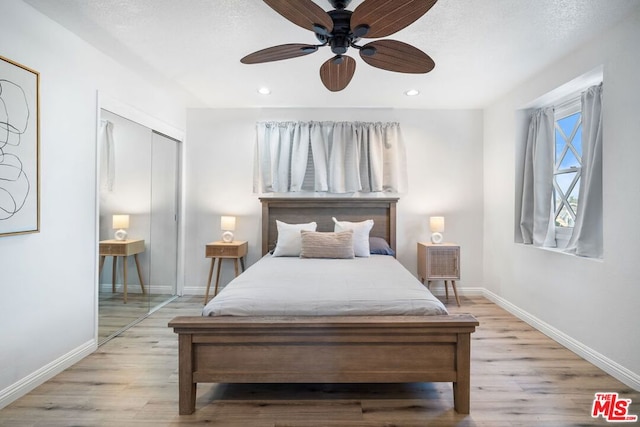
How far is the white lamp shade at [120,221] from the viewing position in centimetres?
307

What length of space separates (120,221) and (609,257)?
3.96 meters

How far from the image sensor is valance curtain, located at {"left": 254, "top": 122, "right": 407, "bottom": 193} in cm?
443

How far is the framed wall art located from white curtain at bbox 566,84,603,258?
13.0 ft

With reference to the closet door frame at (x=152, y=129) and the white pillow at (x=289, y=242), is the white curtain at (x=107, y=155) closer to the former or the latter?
the closet door frame at (x=152, y=129)

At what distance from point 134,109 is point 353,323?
115 inches

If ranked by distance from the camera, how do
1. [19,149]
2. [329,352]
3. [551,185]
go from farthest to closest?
1. [551,185]
2. [19,149]
3. [329,352]

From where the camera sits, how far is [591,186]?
2695mm

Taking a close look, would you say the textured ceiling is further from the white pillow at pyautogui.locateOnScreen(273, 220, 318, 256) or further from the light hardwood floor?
the light hardwood floor

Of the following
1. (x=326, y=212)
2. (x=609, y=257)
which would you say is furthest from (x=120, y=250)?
(x=609, y=257)

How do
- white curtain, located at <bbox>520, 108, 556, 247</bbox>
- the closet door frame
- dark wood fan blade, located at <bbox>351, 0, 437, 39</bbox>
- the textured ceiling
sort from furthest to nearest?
white curtain, located at <bbox>520, 108, 556, 247</bbox>, the closet door frame, the textured ceiling, dark wood fan blade, located at <bbox>351, 0, 437, 39</bbox>

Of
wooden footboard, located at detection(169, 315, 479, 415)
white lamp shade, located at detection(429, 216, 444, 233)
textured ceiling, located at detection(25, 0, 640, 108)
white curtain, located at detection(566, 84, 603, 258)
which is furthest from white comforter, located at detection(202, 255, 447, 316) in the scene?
textured ceiling, located at detection(25, 0, 640, 108)

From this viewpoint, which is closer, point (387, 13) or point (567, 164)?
point (387, 13)

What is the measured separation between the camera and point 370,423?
1.89m

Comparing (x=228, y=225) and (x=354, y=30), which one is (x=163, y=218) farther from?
(x=354, y=30)
